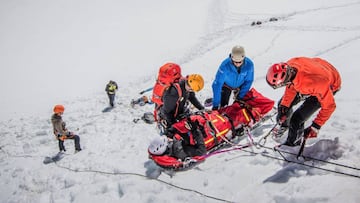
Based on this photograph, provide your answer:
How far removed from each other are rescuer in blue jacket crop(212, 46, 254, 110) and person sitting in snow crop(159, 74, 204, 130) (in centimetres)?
68

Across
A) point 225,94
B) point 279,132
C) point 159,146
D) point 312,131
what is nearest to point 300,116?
point 312,131

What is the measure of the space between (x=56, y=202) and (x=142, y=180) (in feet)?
5.13

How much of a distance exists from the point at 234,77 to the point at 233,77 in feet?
0.07

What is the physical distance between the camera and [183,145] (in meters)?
5.14

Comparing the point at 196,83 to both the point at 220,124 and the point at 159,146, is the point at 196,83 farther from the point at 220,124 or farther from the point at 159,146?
the point at 159,146

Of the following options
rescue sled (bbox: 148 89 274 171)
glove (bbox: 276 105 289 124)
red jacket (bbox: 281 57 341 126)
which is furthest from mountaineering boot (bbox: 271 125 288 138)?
red jacket (bbox: 281 57 341 126)

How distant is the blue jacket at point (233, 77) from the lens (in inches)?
229

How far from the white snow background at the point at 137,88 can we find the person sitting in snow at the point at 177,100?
3.20 ft

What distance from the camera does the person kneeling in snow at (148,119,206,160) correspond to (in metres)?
4.89

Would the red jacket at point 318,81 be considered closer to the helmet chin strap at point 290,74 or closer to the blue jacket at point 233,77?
the helmet chin strap at point 290,74

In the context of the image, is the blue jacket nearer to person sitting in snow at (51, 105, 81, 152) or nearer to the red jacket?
the red jacket

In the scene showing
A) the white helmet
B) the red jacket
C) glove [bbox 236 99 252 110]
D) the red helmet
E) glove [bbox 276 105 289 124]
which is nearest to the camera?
the red jacket

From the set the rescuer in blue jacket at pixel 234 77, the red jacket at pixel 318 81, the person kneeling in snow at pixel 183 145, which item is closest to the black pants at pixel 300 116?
the red jacket at pixel 318 81

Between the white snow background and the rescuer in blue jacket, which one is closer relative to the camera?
the white snow background
